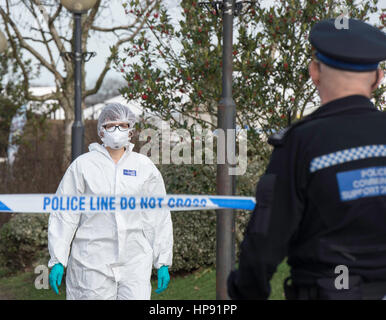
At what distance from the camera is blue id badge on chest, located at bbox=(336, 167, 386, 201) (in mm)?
2076

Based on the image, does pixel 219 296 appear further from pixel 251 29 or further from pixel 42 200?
pixel 251 29

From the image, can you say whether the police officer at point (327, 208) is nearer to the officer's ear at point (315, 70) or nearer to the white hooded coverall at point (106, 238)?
the officer's ear at point (315, 70)

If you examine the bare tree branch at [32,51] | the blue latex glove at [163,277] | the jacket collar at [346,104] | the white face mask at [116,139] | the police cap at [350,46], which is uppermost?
the bare tree branch at [32,51]

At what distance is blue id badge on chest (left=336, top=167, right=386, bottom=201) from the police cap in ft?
1.31

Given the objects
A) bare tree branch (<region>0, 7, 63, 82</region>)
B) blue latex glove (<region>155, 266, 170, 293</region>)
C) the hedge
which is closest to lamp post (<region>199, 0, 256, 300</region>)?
blue latex glove (<region>155, 266, 170, 293</region>)

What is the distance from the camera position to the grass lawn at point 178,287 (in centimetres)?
756

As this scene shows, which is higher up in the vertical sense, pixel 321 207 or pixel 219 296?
pixel 321 207

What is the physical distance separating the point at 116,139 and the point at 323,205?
300cm

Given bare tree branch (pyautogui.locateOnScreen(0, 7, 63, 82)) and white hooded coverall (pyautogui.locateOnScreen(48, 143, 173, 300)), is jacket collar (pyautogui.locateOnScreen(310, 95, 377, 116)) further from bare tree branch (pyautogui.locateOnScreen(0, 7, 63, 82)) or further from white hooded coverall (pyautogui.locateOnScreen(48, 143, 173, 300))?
bare tree branch (pyautogui.locateOnScreen(0, 7, 63, 82))

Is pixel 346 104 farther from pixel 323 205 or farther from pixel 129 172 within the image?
pixel 129 172

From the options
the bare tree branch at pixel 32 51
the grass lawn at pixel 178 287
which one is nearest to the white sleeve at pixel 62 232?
the grass lawn at pixel 178 287

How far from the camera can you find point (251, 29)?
6.93 metres

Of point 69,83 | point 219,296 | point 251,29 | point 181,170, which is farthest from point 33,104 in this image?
point 219,296
